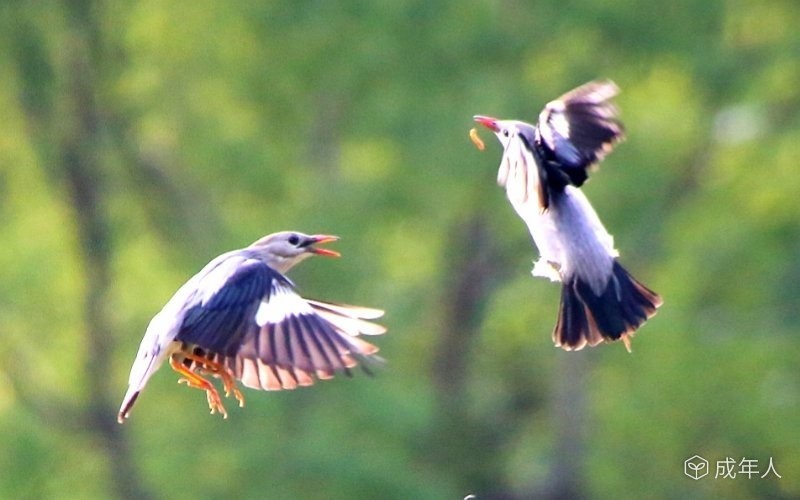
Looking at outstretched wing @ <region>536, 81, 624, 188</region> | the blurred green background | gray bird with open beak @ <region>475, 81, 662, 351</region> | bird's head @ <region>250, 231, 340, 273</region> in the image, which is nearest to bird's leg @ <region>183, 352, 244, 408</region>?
bird's head @ <region>250, 231, 340, 273</region>

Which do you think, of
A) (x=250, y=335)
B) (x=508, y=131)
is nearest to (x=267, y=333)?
(x=250, y=335)

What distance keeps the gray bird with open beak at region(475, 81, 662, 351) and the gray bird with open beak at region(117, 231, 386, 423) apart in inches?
26.4

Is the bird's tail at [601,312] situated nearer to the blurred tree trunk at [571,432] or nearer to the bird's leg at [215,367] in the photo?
the bird's leg at [215,367]

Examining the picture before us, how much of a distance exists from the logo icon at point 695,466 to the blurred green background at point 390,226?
0.17m

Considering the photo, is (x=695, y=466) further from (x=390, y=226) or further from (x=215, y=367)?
(x=215, y=367)

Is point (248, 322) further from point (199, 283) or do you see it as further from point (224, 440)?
point (224, 440)

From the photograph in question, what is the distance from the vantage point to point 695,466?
52.4ft

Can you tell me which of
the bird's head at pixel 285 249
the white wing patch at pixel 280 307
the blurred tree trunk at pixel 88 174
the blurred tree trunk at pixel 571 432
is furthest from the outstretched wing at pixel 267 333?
the blurred tree trunk at pixel 571 432

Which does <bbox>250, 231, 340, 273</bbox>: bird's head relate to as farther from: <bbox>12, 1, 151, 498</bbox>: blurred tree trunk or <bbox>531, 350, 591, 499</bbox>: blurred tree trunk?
<bbox>531, 350, 591, 499</bbox>: blurred tree trunk

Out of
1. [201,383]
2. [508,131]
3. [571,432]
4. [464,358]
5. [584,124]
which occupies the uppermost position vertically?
[464,358]

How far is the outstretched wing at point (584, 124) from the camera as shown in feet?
20.6

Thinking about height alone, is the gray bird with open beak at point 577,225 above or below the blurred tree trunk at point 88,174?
below

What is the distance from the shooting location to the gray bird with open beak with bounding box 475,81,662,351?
615cm

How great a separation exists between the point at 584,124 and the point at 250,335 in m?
1.43
